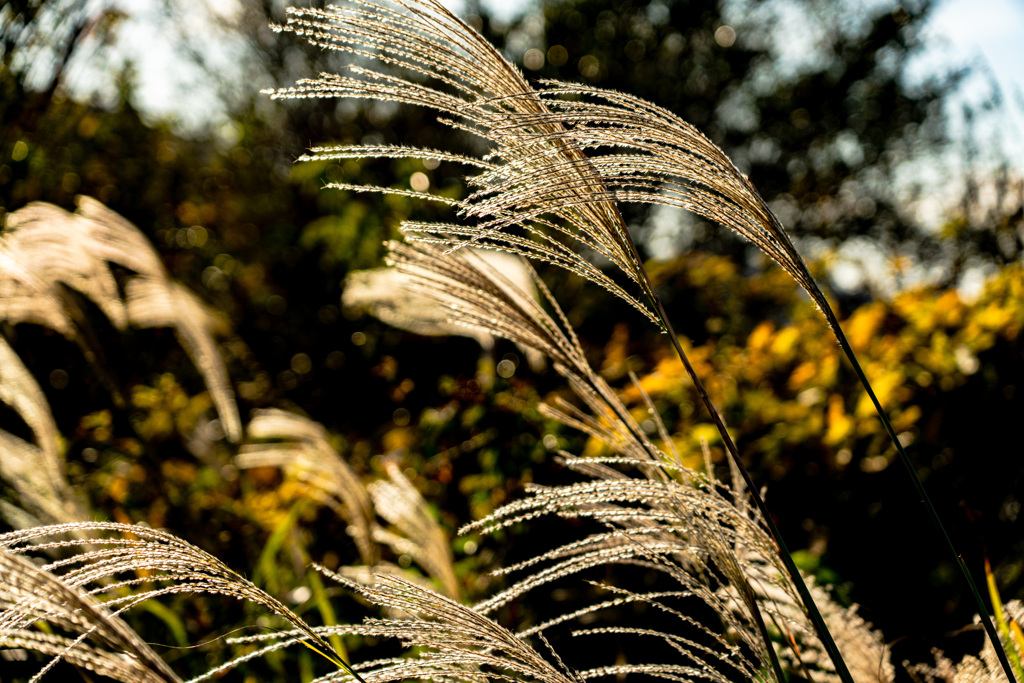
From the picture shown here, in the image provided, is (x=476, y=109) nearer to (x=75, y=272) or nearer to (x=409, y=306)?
(x=409, y=306)

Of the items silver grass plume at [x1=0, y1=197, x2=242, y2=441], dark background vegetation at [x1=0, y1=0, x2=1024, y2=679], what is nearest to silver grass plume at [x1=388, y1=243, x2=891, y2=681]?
dark background vegetation at [x1=0, y1=0, x2=1024, y2=679]

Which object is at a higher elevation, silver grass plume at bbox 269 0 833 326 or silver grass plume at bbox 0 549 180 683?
silver grass plume at bbox 269 0 833 326

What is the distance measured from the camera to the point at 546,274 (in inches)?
147

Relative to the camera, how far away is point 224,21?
7.97 meters

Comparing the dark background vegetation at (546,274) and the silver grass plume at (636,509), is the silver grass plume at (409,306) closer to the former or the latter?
the dark background vegetation at (546,274)

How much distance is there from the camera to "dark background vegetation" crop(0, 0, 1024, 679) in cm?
218

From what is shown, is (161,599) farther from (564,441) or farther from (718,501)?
(718,501)

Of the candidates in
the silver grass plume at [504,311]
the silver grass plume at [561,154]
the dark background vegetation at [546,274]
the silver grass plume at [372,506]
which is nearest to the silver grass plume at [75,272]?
the dark background vegetation at [546,274]

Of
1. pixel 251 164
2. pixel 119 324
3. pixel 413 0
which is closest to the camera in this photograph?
pixel 413 0

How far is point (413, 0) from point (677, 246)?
8.41 metres

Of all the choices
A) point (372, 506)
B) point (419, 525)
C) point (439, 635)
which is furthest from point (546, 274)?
point (439, 635)

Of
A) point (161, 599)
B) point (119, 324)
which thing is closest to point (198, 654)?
point (161, 599)

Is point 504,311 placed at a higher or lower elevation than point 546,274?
lower

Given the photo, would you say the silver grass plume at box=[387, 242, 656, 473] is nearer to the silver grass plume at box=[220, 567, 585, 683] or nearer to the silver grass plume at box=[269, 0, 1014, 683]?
the silver grass plume at box=[269, 0, 1014, 683]
